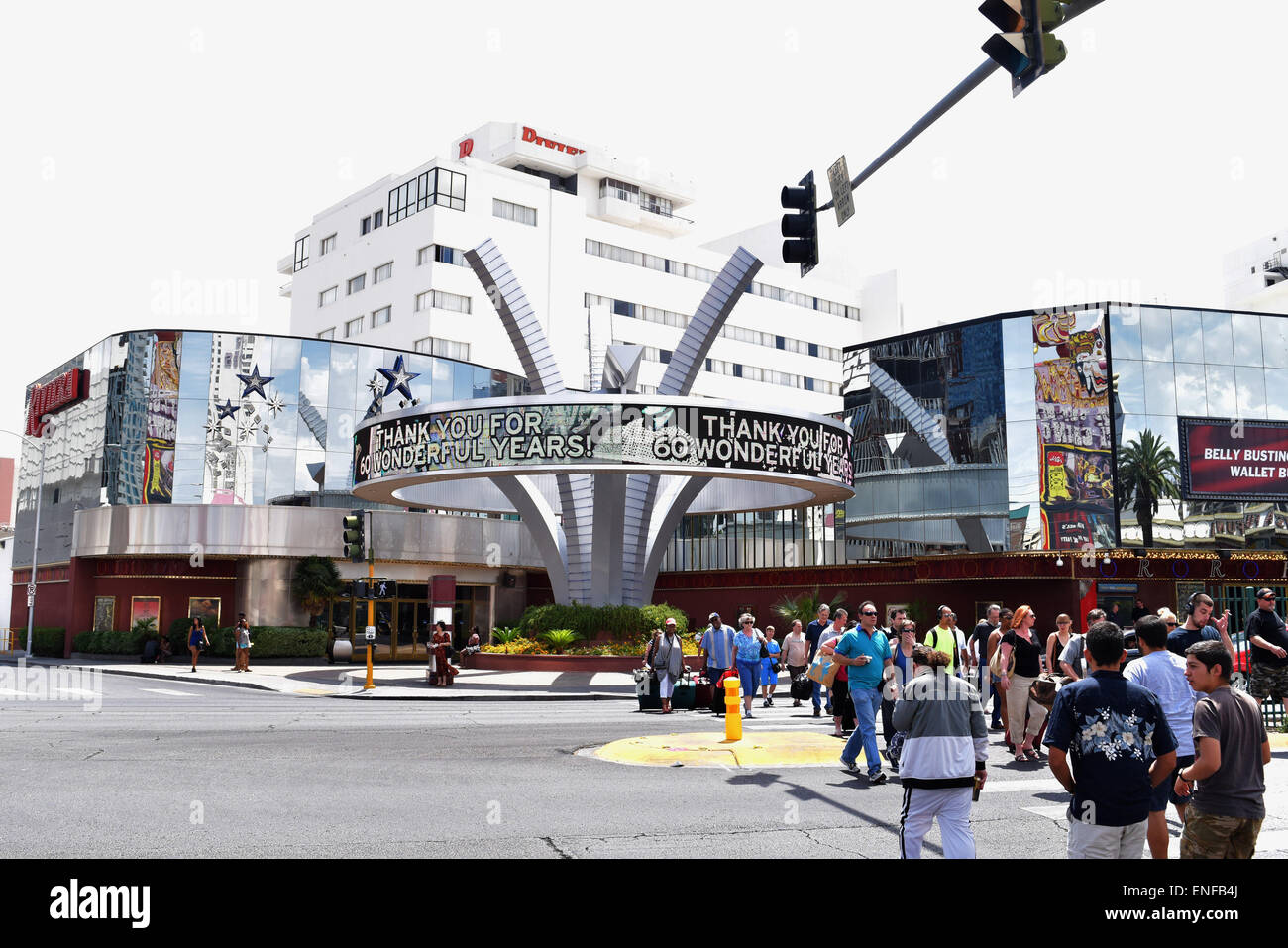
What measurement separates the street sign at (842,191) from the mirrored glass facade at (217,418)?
117ft

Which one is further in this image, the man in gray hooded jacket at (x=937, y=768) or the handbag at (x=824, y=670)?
the handbag at (x=824, y=670)

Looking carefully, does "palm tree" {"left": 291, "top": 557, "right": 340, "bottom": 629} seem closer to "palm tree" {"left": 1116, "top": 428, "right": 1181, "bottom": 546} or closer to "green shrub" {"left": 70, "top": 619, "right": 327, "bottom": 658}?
"green shrub" {"left": 70, "top": 619, "right": 327, "bottom": 658}

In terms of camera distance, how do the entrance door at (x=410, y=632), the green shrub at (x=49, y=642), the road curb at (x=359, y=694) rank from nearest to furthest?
the road curb at (x=359, y=694) → the entrance door at (x=410, y=632) → the green shrub at (x=49, y=642)

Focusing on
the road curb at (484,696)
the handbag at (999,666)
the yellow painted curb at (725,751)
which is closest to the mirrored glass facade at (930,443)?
the road curb at (484,696)

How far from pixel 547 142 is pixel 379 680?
56.0 m

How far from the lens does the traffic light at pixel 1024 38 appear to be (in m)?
7.40

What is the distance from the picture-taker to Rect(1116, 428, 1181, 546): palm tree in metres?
39.6

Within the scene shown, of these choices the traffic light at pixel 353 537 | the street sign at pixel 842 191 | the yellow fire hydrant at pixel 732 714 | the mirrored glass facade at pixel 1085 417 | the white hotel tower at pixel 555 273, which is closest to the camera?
the street sign at pixel 842 191

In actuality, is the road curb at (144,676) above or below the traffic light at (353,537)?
below

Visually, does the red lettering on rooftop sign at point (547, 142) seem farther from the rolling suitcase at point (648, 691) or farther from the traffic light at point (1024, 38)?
the traffic light at point (1024, 38)

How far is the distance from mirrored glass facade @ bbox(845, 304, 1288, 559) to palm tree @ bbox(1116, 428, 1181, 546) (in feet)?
0.22
